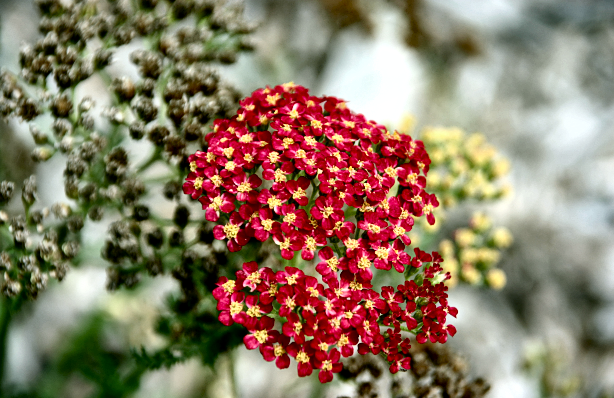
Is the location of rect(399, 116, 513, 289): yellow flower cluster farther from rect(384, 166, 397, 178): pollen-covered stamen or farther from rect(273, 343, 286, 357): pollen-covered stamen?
rect(273, 343, 286, 357): pollen-covered stamen

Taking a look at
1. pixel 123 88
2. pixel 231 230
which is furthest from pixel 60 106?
pixel 231 230

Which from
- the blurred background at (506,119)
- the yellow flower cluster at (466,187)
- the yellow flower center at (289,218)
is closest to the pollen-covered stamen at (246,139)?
the yellow flower center at (289,218)

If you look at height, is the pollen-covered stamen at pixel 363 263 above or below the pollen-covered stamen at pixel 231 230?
below

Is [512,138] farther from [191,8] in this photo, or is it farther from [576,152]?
[191,8]

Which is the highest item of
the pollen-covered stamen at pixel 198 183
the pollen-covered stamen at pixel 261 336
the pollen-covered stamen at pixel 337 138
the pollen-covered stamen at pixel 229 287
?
the pollen-covered stamen at pixel 198 183

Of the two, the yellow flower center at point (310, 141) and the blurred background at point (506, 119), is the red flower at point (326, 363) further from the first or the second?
the blurred background at point (506, 119)

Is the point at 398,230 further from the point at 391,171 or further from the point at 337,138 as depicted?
the point at 337,138

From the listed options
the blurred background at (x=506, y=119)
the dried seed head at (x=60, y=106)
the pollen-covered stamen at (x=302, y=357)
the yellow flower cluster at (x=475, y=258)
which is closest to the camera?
the pollen-covered stamen at (x=302, y=357)

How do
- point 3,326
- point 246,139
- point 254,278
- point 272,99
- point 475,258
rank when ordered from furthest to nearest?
point 475,258 < point 3,326 < point 272,99 < point 246,139 < point 254,278

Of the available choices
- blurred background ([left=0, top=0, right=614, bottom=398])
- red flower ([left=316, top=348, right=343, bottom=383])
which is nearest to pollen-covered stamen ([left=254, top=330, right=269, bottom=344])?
red flower ([left=316, top=348, right=343, bottom=383])
